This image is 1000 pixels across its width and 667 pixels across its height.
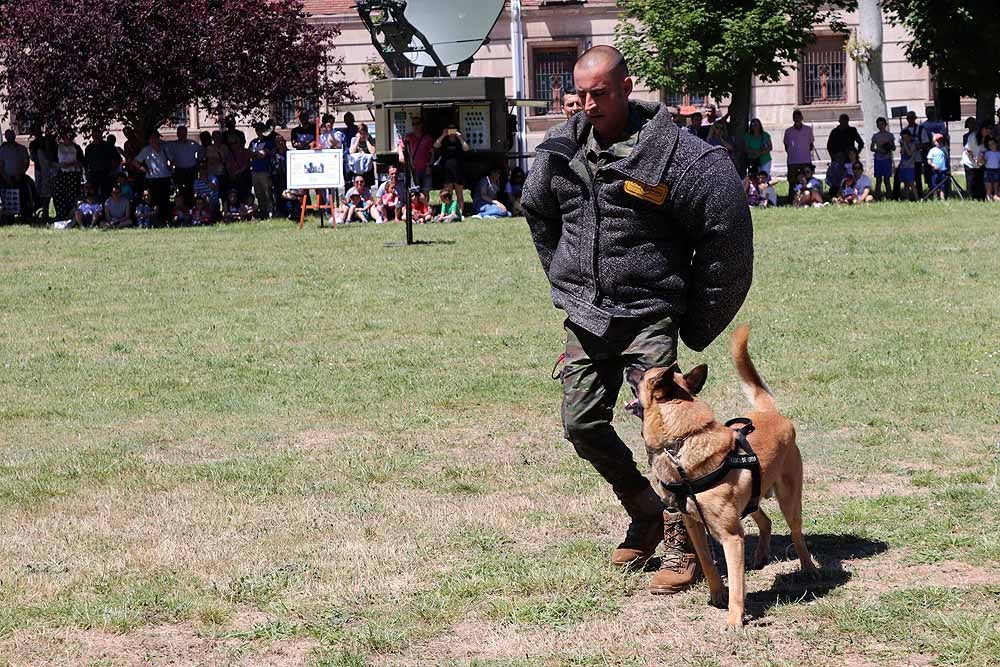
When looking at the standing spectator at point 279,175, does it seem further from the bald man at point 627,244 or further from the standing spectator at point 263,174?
the bald man at point 627,244

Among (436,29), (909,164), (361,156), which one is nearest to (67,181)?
(361,156)

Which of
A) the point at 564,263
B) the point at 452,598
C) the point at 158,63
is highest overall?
the point at 158,63

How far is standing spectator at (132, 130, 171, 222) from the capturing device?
80.8 ft

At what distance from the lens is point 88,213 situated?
2456 centimetres

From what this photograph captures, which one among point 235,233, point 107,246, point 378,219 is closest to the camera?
point 107,246

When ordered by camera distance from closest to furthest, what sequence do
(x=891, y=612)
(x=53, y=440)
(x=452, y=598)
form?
(x=891, y=612) < (x=452, y=598) < (x=53, y=440)

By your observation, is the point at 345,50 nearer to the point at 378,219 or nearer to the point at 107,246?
the point at 378,219

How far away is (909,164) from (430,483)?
2079 cm

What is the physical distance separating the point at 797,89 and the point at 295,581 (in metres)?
39.1

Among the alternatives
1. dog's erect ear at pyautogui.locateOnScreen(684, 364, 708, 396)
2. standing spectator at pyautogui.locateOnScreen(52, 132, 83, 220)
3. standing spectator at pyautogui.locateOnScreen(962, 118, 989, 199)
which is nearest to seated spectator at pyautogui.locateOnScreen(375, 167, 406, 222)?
standing spectator at pyautogui.locateOnScreen(52, 132, 83, 220)

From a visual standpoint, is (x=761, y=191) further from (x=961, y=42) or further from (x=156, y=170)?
(x=156, y=170)

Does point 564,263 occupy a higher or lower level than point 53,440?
higher

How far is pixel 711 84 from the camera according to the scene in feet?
96.0

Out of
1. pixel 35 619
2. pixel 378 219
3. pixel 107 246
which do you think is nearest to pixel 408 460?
pixel 35 619
